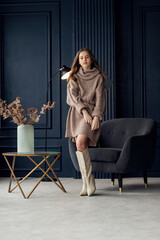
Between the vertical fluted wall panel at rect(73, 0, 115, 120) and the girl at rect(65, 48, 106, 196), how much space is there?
5.12 feet

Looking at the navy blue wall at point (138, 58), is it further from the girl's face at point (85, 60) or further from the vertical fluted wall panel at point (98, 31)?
the girl's face at point (85, 60)

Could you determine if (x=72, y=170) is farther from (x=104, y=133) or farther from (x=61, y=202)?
(x=61, y=202)

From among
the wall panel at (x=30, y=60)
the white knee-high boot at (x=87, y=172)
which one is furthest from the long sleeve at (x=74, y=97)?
the wall panel at (x=30, y=60)

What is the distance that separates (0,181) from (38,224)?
268 cm

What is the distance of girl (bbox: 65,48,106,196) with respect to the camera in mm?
3691

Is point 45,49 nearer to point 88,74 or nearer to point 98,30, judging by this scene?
point 98,30

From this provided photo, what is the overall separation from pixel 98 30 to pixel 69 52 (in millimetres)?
499

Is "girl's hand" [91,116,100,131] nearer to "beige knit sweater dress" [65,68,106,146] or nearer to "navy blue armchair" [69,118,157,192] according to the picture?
"beige knit sweater dress" [65,68,106,146]

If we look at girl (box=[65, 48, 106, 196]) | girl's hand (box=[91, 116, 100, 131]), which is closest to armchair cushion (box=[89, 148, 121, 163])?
girl (box=[65, 48, 106, 196])

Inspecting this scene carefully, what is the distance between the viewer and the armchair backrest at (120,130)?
4559mm

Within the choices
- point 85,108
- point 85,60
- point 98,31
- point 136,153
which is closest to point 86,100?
point 85,108

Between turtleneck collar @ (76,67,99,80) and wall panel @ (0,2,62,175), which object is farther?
wall panel @ (0,2,62,175)

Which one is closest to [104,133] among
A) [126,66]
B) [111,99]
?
[111,99]

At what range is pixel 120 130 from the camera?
15.3 ft
